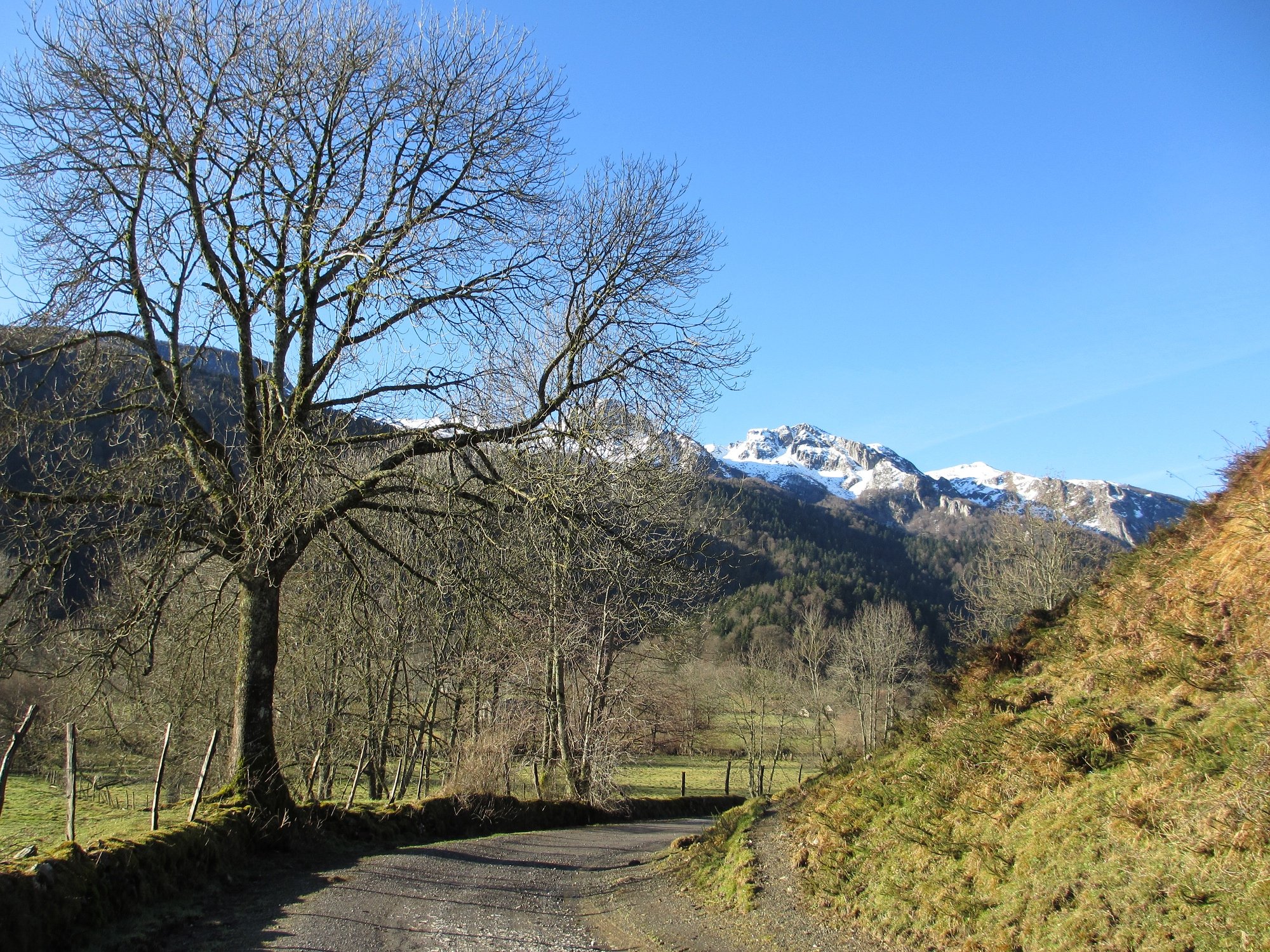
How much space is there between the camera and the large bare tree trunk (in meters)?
9.21

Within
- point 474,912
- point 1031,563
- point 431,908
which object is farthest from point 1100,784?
point 1031,563

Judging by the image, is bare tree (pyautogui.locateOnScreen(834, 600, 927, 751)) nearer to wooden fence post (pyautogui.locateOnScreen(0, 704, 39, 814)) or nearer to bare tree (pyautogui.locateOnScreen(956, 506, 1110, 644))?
bare tree (pyautogui.locateOnScreen(956, 506, 1110, 644))

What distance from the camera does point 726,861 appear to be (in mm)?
8680

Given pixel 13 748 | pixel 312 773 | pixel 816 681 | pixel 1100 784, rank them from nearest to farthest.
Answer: pixel 1100 784, pixel 13 748, pixel 312 773, pixel 816 681

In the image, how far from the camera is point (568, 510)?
8.73 metres

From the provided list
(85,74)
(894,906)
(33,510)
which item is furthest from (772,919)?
(85,74)

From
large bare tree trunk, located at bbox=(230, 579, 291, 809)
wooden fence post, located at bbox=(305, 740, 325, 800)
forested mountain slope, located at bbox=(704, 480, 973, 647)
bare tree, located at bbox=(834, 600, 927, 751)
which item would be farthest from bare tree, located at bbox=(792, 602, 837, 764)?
large bare tree trunk, located at bbox=(230, 579, 291, 809)

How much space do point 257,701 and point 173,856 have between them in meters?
2.26

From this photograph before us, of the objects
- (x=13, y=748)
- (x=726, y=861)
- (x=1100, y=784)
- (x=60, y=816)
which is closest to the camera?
(x=1100, y=784)

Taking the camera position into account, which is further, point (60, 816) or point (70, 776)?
point (60, 816)

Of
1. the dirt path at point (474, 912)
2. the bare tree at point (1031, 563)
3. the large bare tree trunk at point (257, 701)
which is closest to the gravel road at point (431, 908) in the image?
the dirt path at point (474, 912)

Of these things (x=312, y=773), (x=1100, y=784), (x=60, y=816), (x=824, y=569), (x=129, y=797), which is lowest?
(x=129, y=797)

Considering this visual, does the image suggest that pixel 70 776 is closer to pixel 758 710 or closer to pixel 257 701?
pixel 257 701

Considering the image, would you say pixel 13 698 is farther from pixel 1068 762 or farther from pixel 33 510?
pixel 1068 762
